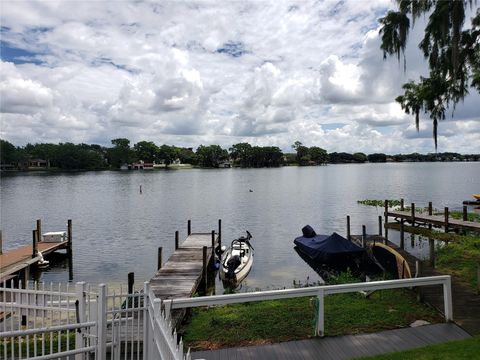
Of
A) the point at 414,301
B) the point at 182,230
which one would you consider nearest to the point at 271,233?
the point at 182,230

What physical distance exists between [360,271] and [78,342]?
1936 cm

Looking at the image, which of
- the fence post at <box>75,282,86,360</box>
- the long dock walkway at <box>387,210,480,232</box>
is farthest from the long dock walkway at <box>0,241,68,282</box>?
the long dock walkway at <box>387,210,480,232</box>

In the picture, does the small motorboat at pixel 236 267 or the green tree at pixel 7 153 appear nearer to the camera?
the small motorboat at pixel 236 267

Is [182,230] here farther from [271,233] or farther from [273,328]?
[273,328]

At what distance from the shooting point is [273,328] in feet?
35.3

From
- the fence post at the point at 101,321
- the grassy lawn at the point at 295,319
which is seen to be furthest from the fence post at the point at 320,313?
the fence post at the point at 101,321

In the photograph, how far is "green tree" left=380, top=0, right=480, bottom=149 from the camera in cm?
1191

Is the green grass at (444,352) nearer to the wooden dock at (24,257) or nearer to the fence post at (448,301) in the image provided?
the fence post at (448,301)

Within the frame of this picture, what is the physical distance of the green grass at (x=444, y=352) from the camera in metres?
7.34

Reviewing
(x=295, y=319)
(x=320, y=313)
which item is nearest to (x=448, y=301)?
(x=320, y=313)

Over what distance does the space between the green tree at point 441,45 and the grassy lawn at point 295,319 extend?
25.9 feet

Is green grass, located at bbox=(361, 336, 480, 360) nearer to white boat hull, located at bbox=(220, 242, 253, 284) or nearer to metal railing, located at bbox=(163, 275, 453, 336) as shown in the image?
metal railing, located at bbox=(163, 275, 453, 336)

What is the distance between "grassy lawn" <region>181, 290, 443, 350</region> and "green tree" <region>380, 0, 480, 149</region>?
25.9ft

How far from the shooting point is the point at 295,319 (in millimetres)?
11500
